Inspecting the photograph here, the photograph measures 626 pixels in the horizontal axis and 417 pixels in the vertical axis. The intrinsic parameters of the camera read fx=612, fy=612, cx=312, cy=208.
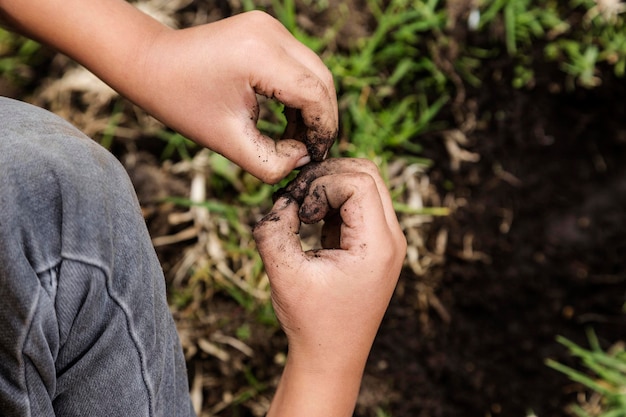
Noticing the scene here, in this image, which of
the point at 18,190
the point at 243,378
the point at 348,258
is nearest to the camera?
the point at 18,190

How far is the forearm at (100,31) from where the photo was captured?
0.95 m

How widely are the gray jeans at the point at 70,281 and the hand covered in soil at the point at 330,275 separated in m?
0.20

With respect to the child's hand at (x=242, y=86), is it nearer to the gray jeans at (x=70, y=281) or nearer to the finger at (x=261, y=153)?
the finger at (x=261, y=153)

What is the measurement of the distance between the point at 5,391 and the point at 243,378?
2.93 ft

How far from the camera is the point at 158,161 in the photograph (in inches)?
66.9

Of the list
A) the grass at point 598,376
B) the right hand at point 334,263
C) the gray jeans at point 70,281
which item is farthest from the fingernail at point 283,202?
the grass at point 598,376

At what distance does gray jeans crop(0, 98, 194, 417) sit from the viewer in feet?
2.22

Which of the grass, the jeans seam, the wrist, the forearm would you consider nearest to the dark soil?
the grass

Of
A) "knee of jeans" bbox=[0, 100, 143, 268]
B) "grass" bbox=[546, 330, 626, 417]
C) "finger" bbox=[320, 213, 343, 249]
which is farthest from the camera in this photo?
"grass" bbox=[546, 330, 626, 417]

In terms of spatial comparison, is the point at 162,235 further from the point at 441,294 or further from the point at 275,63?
the point at 275,63

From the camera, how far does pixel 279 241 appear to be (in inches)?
36.3

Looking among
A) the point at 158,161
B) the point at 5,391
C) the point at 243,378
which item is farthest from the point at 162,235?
the point at 5,391

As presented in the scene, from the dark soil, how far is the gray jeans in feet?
2.89

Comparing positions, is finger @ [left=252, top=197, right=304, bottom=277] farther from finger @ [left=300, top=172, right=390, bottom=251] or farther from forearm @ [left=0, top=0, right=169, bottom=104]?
forearm @ [left=0, top=0, right=169, bottom=104]
